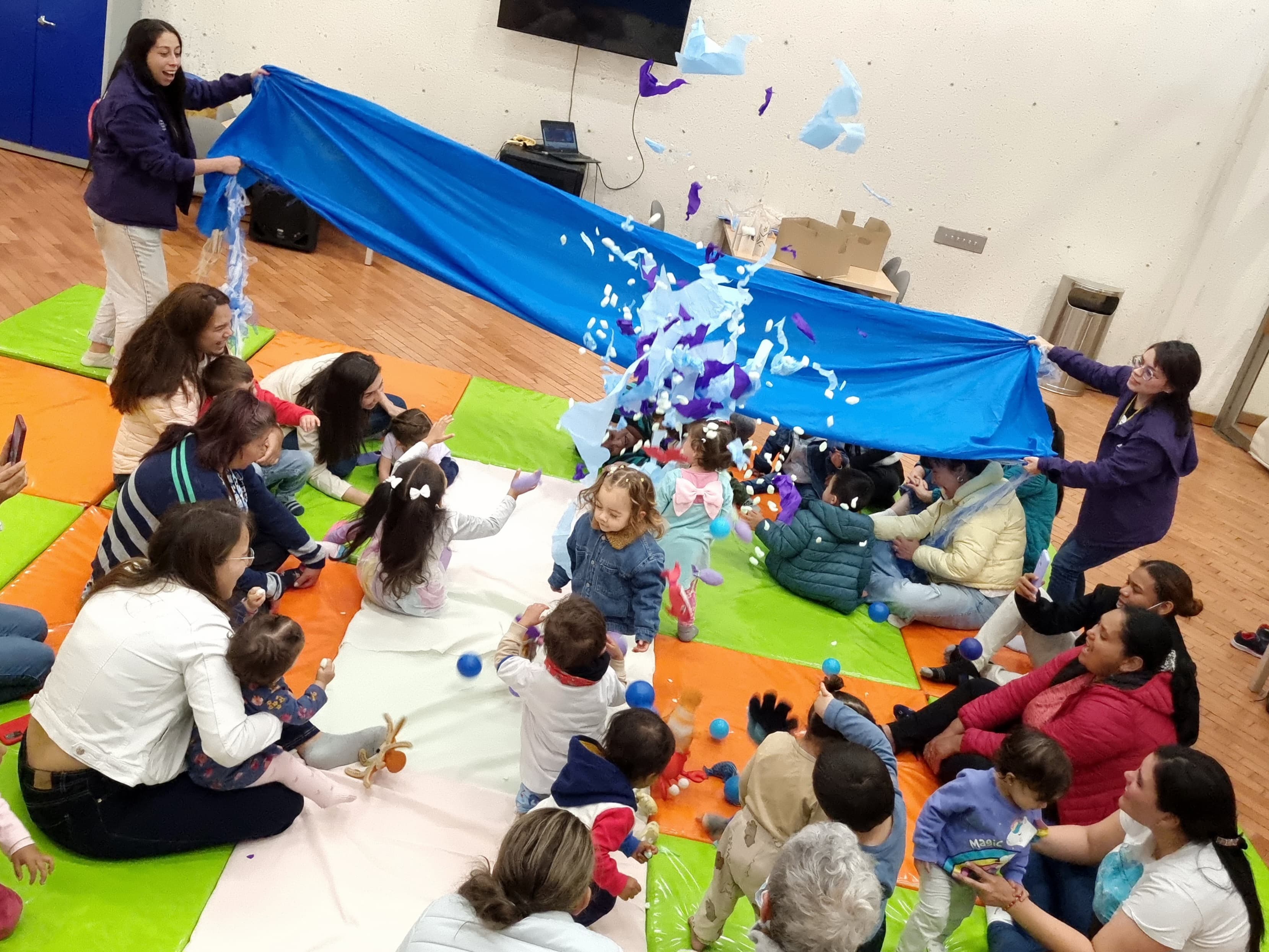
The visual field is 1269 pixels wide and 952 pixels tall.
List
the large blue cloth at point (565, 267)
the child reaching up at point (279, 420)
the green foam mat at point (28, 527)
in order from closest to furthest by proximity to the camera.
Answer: the green foam mat at point (28, 527), the child reaching up at point (279, 420), the large blue cloth at point (565, 267)

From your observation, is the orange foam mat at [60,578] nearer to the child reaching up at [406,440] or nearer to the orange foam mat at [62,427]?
the orange foam mat at [62,427]

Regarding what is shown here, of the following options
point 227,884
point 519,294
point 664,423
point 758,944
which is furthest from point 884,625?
point 227,884

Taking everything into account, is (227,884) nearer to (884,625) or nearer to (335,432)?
(335,432)

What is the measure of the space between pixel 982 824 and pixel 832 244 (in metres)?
4.27

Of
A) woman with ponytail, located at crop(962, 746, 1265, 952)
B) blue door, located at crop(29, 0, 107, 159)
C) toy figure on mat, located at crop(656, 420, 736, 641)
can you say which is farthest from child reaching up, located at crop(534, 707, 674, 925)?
blue door, located at crop(29, 0, 107, 159)

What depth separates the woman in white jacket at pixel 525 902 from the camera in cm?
161

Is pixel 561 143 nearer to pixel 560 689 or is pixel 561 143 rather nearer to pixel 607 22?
pixel 607 22

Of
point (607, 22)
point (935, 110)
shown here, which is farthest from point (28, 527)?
point (935, 110)

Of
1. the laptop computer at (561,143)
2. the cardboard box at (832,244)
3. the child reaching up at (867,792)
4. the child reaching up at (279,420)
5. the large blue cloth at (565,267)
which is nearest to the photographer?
the child reaching up at (867,792)

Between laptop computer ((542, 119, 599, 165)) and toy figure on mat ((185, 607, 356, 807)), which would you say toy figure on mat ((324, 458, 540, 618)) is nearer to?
toy figure on mat ((185, 607, 356, 807))

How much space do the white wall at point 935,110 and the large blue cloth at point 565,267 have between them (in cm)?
294

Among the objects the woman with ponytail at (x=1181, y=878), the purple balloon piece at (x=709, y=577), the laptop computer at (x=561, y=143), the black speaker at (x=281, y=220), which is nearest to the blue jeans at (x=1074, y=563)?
the purple balloon piece at (x=709, y=577)

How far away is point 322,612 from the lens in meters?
3.05

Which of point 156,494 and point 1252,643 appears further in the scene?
point 1252,643
